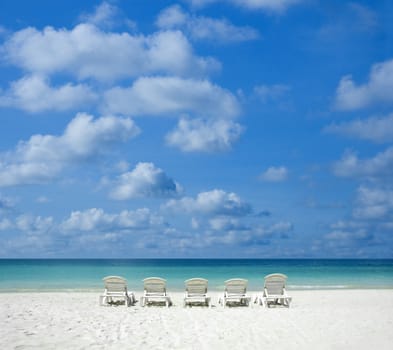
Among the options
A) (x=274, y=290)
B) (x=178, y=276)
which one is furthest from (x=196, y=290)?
(x=178, y=276)

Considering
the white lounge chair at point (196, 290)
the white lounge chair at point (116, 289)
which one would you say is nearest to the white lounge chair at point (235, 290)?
the white lounge chair at point (196, 290)

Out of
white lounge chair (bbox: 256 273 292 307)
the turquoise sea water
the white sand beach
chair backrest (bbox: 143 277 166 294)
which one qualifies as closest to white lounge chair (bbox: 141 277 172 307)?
chair backrest (bbox: 143 277 166 294)

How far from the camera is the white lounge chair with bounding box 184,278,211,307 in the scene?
1353 centimetres

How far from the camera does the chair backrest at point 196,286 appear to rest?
13.6m

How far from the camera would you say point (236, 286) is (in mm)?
13703

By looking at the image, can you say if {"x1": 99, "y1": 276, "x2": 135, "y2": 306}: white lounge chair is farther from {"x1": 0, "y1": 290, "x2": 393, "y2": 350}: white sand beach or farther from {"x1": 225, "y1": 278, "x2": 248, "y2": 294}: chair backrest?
{"x1": 225, "y1": 278, "x2": 248, "y2": 294}: chair backrest

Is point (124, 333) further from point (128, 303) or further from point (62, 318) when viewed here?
point (128, 303)

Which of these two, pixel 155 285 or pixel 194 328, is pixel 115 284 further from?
pixel 194 328

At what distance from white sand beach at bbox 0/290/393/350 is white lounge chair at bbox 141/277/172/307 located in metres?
0.43

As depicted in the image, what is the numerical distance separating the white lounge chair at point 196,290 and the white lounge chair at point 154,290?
575mm

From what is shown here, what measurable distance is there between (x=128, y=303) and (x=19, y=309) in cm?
291

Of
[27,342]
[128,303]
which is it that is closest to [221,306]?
[128,303]

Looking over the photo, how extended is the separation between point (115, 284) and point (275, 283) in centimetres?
444

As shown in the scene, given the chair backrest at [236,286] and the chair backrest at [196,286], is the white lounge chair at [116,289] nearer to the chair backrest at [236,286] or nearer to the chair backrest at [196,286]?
the chair backrest at [196,286]
